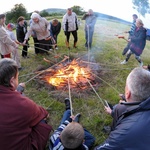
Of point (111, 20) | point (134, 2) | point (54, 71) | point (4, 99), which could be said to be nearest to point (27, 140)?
point (4, 99)

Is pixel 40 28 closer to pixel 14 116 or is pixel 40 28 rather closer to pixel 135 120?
pixel 14 116

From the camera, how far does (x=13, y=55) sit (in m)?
6.23

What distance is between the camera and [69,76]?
5.26m

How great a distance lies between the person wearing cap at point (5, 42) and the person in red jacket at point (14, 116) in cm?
327

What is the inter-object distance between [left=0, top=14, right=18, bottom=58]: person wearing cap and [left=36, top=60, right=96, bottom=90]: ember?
1.36 meters

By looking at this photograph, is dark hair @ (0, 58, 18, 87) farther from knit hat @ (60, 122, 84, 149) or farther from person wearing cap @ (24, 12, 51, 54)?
person wearing cap @ (24, 12, 51, 54)

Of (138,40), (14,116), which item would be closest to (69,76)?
(14,116)

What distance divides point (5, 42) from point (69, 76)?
222cm

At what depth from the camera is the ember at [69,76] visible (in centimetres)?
513

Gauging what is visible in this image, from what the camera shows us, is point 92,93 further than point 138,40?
No

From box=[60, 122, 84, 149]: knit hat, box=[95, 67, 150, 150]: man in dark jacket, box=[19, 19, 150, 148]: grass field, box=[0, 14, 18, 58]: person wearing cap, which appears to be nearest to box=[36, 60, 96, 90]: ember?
box=[19, 19, 150, 148]: grass field

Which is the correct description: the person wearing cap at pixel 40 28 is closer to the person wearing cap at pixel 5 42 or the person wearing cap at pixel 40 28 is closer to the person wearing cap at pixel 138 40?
the person wearing cap at pixel 5 42

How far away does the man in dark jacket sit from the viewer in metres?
1.81

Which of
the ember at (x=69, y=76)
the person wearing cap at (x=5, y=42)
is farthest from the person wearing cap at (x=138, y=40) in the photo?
the person wearing cap at (x=5, y=42)
